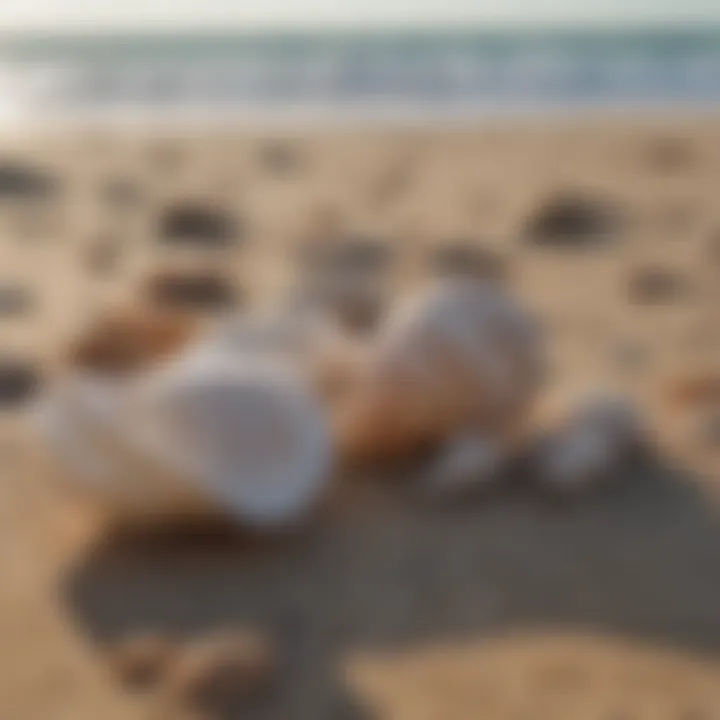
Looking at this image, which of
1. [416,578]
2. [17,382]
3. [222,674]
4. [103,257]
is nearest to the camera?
[222,674]

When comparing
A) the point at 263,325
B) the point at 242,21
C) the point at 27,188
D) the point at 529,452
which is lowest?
the point at 529,452

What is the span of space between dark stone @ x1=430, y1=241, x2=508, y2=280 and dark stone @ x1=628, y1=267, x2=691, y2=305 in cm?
16

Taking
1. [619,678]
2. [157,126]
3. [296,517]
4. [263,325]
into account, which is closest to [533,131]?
[157,126]

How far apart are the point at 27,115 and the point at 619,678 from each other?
196cm

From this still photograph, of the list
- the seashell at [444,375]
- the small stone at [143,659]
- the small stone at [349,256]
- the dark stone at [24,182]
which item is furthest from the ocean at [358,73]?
the small stone at [143,659]

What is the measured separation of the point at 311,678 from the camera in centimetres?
120

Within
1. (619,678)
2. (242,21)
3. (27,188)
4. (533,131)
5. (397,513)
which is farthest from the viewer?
(242,21)

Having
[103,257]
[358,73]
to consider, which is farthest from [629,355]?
[358,73]

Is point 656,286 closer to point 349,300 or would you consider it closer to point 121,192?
point 349,300

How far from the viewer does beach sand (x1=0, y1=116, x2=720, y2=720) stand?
3.92 ft

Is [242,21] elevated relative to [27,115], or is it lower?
elevated

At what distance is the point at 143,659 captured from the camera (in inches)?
47.9

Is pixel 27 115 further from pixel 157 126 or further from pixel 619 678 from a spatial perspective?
pixel 619 678

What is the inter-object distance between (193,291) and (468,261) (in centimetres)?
36
